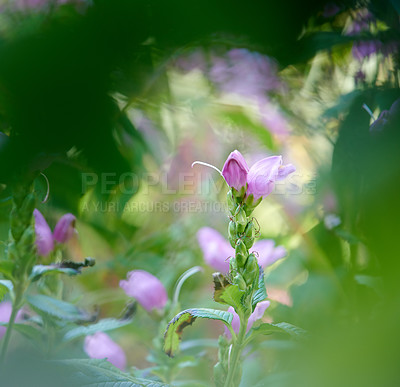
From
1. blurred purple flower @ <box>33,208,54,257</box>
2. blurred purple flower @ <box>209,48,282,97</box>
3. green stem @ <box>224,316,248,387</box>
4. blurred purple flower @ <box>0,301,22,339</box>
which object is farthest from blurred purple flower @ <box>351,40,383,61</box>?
blurred purple flower @ <box>0,301,22,339</box>

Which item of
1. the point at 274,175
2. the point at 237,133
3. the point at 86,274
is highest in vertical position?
the point at 237,133

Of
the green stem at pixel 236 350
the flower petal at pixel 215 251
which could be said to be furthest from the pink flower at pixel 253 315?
the flower petal at pixel 215 251

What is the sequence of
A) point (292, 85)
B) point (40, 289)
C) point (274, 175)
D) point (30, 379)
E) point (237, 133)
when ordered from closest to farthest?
point (30, 379) → point (274, 175) → point (40, 289) → point (292, 85) → point (237, 133)

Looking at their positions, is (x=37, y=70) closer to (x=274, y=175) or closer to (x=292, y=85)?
(x=274, y=175)

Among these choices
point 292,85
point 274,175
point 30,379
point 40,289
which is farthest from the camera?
point 292,85

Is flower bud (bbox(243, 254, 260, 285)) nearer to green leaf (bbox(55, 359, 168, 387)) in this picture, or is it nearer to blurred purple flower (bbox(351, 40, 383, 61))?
green leaf (bbox(55, 359, 168, 387))

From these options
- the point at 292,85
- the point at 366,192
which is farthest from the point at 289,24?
the point at 292,85
